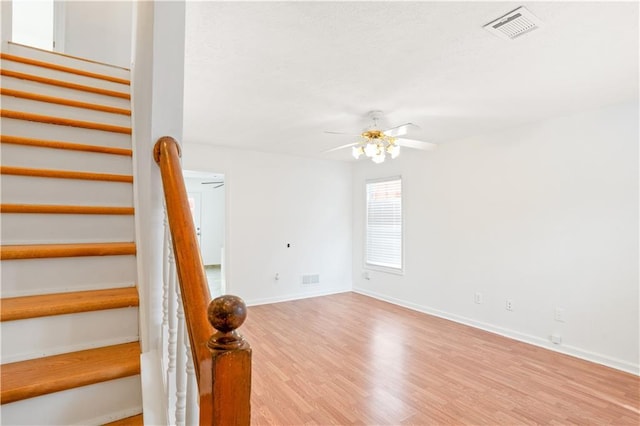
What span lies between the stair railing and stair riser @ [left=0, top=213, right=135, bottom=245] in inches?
26.4

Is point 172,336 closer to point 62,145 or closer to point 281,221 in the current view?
point 62,145

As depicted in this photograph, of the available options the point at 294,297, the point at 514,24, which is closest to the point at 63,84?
the point at 514,24

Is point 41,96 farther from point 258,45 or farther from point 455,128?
point 455,128

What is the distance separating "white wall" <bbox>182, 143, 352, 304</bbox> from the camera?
5.01 m

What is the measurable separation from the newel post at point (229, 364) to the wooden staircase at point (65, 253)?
820mm

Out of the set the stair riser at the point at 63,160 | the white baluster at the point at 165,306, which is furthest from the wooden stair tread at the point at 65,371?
the stair riser at the point at 63,160

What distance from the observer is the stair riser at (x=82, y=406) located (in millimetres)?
1061

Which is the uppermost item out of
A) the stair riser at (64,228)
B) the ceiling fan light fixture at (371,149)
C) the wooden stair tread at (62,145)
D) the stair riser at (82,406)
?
the ceiling fan light fixture at (371,149)

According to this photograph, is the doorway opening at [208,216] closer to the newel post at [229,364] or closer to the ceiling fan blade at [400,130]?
the ceiling fan blade at [400,130]

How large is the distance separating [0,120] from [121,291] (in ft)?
4.19

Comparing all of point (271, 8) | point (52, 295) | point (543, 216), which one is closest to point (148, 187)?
point (52, 295)

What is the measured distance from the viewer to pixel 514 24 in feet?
6.06

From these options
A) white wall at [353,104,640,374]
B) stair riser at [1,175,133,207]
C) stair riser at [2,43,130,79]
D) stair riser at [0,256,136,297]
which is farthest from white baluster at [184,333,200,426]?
white wall at [353,104,640,374]

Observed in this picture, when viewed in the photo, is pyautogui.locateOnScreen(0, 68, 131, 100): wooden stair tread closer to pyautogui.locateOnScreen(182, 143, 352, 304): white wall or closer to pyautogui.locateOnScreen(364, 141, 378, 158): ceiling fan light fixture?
pyautogui.locateOnScreen(364, 141, 378, 158): ceiling fan light fixture
